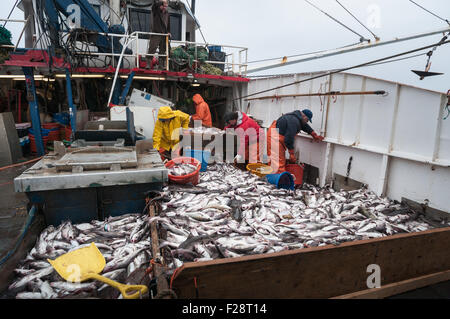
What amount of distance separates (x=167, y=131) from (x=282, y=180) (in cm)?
326

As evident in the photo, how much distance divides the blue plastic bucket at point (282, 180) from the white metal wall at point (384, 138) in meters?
1.53

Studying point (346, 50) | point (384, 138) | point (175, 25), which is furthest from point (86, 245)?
point (175, 25)

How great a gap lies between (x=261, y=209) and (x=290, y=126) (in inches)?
114

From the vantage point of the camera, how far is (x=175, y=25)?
14602 mm

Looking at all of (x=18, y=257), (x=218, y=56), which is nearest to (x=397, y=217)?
(x=18, y=257)

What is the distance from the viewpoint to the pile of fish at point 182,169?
5.37m

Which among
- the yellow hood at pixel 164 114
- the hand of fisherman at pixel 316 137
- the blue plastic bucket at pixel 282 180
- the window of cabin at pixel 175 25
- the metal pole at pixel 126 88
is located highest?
the window of cabin at pixel 175 25

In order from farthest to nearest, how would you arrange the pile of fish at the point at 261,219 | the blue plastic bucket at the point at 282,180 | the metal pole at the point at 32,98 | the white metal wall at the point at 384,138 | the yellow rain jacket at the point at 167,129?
A: the metal pole at the point at 32,98
the yellow rain jacket at the point at 167,129
the blue plastic bucket at the point at 282,180
the white metal wall at the point at 384,138
the pile of fish at the point at 261,219


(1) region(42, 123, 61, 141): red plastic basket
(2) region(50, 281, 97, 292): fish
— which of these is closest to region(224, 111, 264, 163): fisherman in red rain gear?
(2) region(50, 281, 97, 292): fish

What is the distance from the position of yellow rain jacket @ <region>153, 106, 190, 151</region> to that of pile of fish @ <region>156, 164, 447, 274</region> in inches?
71.9

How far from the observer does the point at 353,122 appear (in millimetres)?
6395

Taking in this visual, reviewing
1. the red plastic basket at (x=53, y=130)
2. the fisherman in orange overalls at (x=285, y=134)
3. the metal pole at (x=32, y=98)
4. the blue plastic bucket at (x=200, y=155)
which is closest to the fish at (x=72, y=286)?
the blue plastic bucket at (x=200, y=155)

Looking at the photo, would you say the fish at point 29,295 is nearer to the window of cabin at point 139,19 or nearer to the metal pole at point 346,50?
the metal pole at point 346,50

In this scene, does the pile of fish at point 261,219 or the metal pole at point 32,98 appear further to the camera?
the metal pole at point 32,98
